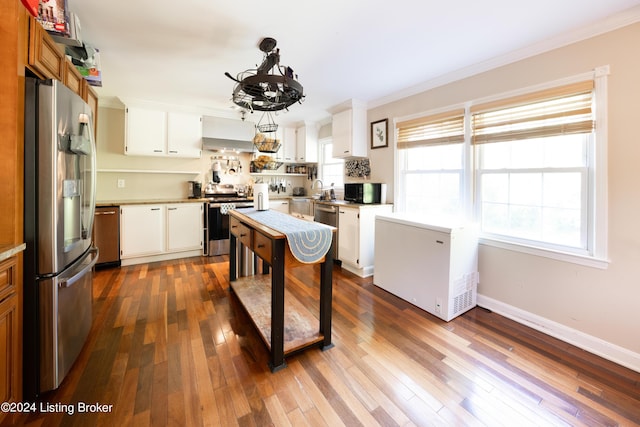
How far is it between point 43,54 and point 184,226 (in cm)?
294

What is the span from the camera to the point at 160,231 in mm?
3920

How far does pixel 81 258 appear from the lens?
1.76 m

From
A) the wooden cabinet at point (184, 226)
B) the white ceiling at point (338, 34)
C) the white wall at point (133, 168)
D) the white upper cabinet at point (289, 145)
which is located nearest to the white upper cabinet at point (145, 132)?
the white wall at point (133, 168)

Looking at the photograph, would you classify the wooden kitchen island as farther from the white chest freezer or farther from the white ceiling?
the white ceiling

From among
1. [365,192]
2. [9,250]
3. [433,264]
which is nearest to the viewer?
[9,250]

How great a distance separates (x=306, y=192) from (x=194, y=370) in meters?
4.17

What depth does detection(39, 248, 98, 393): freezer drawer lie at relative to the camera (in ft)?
4.63

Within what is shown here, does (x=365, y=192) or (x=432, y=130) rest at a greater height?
(x=432, y=130)

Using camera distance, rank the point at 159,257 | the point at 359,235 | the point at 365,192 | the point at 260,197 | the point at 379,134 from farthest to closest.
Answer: the point at 159,257, the point at 379,134, the point at 365,192, the point at 359,235, the point at 260,197

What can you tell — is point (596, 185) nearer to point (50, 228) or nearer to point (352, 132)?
point (352, 132)

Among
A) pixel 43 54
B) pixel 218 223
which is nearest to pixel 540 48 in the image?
pixel 43 54

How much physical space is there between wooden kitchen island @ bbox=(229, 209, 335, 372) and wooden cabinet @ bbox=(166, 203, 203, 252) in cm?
186

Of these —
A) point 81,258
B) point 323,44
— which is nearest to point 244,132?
point 323,44

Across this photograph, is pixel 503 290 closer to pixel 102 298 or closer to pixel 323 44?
pixel 323 44
